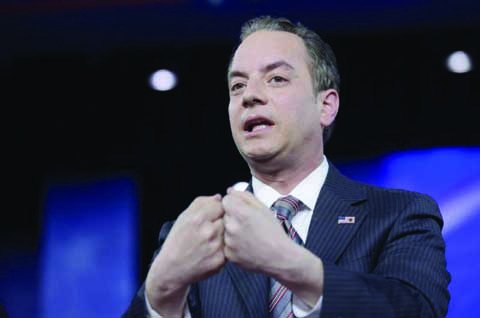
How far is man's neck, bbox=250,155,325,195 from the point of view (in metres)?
1.86

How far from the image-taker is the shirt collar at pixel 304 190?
5.87ft

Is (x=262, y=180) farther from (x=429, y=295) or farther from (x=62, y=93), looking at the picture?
(x=62, y=93)

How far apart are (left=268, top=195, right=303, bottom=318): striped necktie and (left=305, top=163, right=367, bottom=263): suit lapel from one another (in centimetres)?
5

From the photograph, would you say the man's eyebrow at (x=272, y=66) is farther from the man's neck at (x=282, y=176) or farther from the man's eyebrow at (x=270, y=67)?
the man's neck at (x=282, y=176)

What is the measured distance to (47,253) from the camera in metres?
4.13

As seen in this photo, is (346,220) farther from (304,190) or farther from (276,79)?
(276,79)

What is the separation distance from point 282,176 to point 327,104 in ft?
0.91

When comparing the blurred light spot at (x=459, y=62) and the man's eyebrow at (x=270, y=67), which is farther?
the blurred light spot at (x=459, y=62)

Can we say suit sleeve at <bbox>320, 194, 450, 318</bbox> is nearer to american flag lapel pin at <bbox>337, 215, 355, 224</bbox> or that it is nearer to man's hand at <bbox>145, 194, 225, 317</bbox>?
american flag lapel pin at <bbox>337, 215, 355, 224</bbox>

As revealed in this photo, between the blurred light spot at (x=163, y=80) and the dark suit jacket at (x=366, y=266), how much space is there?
240 cm

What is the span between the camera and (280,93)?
1.85 m

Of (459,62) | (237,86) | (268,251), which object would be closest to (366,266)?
(268,251)

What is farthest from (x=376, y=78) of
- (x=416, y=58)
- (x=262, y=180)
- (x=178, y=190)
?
(x=262, y=180)

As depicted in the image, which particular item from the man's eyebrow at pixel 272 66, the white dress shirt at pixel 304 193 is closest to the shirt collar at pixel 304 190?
the white dress shirt at pixel 304 193
